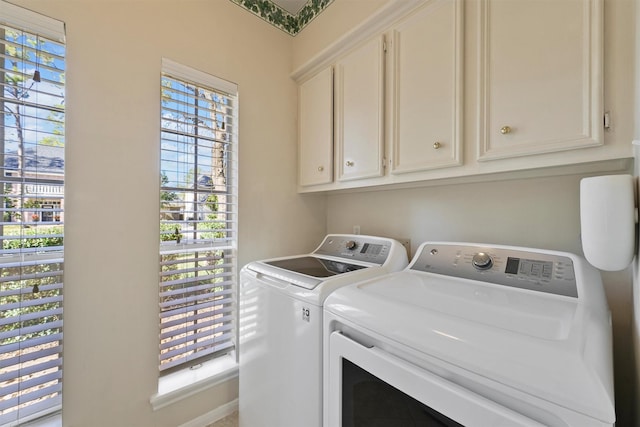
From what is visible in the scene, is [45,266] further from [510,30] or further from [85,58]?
[510,30]

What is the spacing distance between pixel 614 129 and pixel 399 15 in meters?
1.02

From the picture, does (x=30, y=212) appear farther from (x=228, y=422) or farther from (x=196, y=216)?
(x=228, y=422)

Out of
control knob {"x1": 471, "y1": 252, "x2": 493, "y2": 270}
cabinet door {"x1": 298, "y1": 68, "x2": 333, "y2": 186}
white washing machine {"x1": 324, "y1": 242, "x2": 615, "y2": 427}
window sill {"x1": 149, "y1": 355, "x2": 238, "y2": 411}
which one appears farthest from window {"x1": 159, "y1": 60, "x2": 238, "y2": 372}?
control knob {"x1": 471, "y1": 252, "x2": 493, "y2": 270}

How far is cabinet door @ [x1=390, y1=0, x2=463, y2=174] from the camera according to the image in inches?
43.4

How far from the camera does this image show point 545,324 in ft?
2.06

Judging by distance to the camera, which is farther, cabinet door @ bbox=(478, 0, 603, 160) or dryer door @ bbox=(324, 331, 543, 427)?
cabinet door @ bbox=(478, 0, 603, 160)

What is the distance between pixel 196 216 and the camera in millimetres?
1543

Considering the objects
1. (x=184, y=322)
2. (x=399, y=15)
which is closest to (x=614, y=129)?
(x=399, y=15)

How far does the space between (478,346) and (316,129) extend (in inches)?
60.9

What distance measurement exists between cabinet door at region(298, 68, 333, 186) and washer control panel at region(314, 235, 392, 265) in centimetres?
41

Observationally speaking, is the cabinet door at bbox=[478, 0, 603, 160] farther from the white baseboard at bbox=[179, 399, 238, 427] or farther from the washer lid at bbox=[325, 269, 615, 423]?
the white baseboard at bbox=[179, 399, 238, 427]

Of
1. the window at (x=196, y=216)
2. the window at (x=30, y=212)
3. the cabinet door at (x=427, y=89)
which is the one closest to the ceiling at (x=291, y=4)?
the window at (x=196, y=216)

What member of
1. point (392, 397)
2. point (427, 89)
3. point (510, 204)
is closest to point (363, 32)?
point (427, 89)

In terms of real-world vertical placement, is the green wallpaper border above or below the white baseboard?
above
